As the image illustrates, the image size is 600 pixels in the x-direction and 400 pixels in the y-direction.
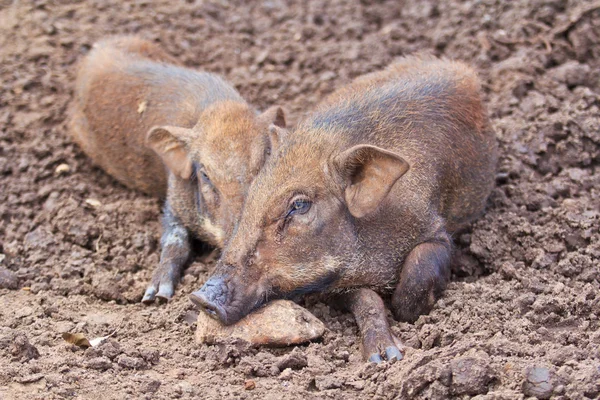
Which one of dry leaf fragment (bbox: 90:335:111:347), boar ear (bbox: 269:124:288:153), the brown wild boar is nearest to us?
dry leaf fragment (bbox: 90:335:111:347)

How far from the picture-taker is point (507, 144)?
748cm

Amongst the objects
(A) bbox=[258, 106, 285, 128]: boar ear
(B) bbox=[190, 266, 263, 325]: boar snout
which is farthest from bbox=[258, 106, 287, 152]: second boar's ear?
(B) bbox=[190, 266, 263, 325]: boar snout

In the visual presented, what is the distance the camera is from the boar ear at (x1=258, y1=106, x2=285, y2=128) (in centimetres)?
691

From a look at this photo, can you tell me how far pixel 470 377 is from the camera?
456 centimetres

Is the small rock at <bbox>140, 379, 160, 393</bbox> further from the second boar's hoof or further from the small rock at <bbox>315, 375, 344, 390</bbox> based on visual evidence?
the second boar's hoof

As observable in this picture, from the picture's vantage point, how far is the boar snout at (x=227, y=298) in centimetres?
536

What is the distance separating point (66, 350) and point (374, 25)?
18.2ft

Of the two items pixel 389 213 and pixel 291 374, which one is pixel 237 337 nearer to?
pixel 291 374

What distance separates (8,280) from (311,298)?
2089mm

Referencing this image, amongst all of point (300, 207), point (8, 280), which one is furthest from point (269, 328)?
point (8, 280)

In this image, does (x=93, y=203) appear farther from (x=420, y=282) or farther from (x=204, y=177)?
(x=420, y=282)

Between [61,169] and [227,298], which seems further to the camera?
[61,169]

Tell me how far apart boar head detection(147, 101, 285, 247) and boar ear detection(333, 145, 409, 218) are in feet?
2.10

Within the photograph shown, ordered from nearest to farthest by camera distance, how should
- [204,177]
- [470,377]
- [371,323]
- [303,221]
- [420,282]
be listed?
[470,377], [371,323], [303,221], [420,282], [204,177]
